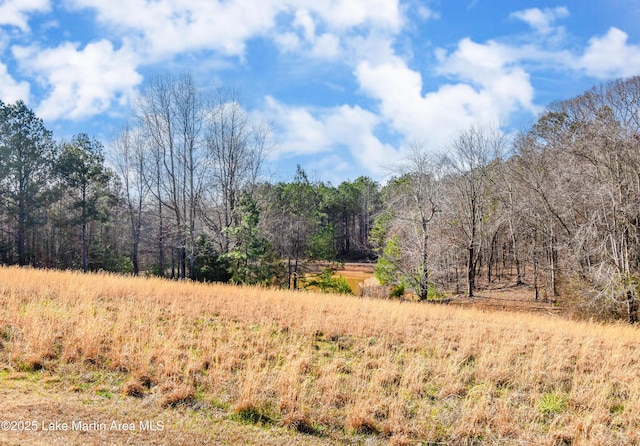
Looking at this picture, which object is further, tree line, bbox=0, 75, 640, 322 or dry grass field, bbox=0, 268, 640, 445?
tree line, bbox=0, 75, 640, 322

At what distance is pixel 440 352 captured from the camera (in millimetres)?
7676

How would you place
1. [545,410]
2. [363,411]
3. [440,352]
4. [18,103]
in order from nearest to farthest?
[363,411]
[545,410]
[440,352]
[18,103]

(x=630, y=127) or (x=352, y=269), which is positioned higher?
(x=630, y=127)

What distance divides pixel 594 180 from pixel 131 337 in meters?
20.5

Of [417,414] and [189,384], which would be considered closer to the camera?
[417,414]

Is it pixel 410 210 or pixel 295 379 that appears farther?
pixel 410 210

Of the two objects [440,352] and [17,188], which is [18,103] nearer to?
[17,188]

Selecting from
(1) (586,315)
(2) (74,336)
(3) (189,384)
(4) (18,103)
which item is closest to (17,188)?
(4) (18,103)

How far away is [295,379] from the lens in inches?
228

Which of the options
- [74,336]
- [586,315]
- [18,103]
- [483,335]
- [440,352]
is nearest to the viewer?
[74,336]

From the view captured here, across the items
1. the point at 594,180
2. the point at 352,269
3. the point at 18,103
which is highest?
the point at 18,103

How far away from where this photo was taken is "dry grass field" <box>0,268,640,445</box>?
490 cm

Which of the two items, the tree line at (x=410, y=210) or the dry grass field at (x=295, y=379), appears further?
the tree line at (x=410, y=210)

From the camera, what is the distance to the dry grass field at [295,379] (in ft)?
16.1
